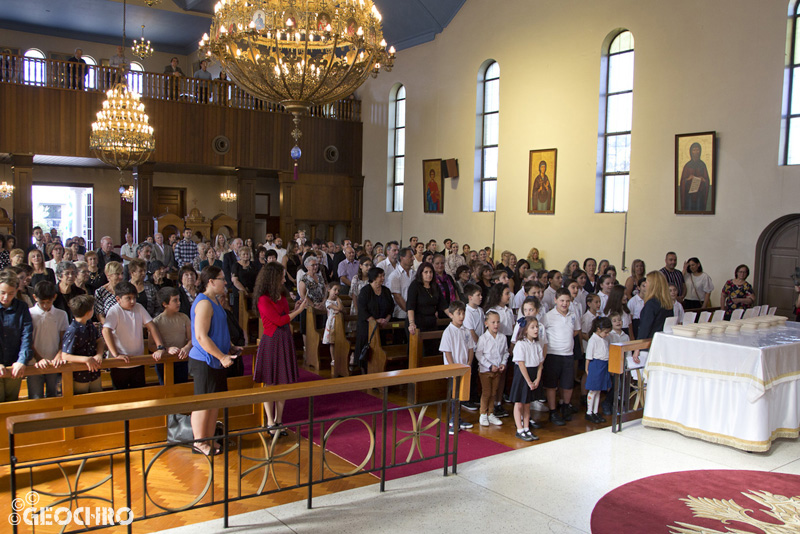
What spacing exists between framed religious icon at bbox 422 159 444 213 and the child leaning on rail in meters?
12.3

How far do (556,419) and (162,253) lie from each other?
8682mm

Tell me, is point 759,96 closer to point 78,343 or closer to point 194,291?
point 194,291

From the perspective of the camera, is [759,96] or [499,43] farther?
[499,43]

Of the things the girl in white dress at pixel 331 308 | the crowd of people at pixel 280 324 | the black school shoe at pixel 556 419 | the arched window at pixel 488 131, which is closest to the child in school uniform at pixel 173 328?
the crowd of people at pixel 280 324

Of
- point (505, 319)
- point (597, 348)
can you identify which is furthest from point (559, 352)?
point (505, 319)

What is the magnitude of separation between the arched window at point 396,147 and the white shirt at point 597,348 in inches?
488

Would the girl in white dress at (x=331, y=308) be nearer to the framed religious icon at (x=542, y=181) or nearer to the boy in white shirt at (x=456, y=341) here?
the boy in white shirt at (x=456, y=341)

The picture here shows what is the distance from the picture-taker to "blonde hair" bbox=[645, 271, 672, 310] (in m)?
6.64

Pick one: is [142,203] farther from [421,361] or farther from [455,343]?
[455,343]

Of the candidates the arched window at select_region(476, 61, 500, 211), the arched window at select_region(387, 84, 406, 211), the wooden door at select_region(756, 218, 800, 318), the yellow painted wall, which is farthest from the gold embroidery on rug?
the arched window at select_region(387, 84, 406, 211)

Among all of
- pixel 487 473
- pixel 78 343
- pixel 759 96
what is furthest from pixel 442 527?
pixel 759 96

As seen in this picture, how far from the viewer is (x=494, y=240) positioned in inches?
621

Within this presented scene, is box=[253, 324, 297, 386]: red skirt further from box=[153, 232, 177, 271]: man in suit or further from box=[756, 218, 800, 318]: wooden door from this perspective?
box=[756, 218, 800, 318]: wooden door

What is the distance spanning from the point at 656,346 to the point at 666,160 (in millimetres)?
7471
